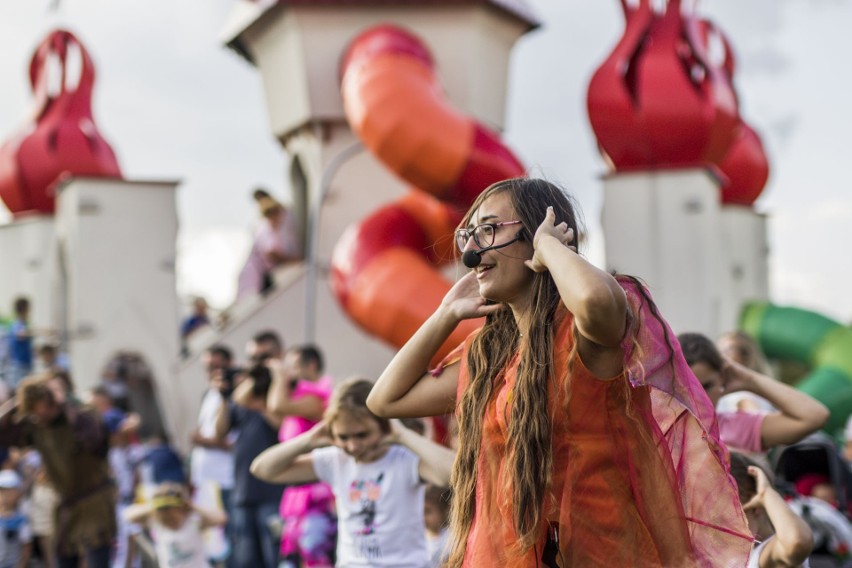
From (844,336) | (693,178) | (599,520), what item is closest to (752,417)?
(599,520)

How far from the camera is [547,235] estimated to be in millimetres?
2633

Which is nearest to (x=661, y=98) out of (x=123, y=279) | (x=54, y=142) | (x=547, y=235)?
(x=123, y=279)

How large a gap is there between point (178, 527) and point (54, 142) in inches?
457

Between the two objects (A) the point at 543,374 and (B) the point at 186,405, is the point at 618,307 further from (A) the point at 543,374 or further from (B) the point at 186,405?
(B) the point at 186,405

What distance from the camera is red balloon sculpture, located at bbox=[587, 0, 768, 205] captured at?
13.0 m

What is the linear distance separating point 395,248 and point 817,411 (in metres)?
8.45

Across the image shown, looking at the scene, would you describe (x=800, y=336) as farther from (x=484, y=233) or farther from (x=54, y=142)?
(x=484, y=233)

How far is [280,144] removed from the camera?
18.1 m

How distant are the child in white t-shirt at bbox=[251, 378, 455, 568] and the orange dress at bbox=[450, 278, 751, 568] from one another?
83.1 inches

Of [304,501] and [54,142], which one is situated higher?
[54,142]

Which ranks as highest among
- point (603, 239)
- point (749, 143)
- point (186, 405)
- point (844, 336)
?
point (749, 143)

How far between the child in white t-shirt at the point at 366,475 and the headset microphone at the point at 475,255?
2.06 meters

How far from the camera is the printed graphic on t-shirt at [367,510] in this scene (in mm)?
4938

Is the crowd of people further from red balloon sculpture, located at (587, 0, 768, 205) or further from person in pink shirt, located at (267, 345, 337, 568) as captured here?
red balloon sculpture, located at (587, 0, 768, 205)
